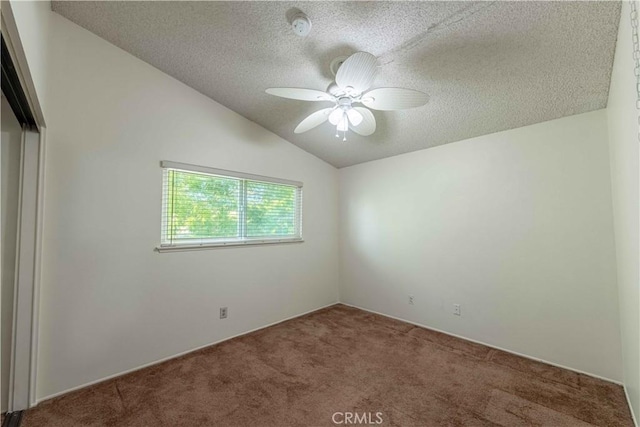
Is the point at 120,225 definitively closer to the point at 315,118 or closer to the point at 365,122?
the point at 315,118

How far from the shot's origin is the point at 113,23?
2.04 meters

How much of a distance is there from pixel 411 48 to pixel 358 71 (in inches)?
24.5

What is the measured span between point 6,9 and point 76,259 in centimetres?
176

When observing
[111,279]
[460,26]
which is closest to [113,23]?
[111,279]

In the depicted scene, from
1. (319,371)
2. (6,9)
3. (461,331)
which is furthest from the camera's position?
(461,331)

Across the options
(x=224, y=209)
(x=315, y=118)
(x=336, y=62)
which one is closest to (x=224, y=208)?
(x=224, y=209)

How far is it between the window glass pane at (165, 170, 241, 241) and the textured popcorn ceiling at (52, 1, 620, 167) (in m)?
0.92

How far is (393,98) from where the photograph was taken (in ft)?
5.56

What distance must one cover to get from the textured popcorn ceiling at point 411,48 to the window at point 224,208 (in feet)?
2.96

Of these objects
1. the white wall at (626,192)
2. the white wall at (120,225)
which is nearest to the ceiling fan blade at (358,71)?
the white wall at (626,192)

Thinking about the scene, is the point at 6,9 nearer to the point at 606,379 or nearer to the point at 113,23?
the point at 113,23

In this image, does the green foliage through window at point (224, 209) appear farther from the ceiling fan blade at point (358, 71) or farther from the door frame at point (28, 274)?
the ceiling fan blade at point (358, 71)

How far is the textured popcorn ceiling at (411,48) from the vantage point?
5.16 feet

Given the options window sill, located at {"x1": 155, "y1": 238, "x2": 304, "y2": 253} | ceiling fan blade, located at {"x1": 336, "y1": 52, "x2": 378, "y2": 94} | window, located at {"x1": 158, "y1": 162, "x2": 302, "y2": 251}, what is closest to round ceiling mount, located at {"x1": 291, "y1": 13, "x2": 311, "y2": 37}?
ceiling fan blade, located at {"x1": 336, "y1": 52, "x2": 378, "y2": 94}
